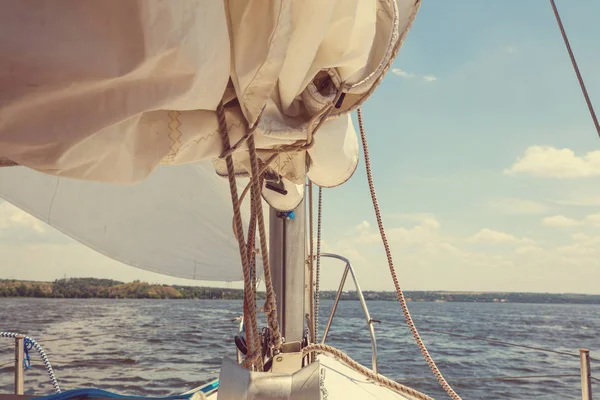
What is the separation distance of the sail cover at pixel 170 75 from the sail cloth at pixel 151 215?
1548 millimetres

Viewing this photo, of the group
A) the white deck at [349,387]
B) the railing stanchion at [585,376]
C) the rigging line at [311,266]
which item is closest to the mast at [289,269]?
the rigging line at [311,266]

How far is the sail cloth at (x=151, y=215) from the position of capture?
7.67 feet

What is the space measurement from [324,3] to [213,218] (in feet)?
7.00

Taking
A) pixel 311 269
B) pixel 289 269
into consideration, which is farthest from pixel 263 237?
pixel 311 269

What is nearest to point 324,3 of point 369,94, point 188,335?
point 369,94

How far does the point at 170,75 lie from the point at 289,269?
3.77 feet

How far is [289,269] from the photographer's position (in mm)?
1636

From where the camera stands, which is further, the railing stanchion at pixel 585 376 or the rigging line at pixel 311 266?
the rigging line at pixel 311 266

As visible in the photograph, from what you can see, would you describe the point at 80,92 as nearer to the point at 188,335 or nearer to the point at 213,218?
the point at 213,218

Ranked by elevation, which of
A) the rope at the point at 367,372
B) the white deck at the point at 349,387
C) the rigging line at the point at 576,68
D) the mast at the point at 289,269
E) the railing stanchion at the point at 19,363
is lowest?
the white deck at the point at 349,387

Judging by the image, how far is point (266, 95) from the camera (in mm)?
716

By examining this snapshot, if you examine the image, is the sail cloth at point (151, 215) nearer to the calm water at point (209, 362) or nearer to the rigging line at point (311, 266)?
the rigging line at point (311, 266)

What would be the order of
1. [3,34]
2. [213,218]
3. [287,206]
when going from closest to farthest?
[3,34]
[287,206]
[213,218]

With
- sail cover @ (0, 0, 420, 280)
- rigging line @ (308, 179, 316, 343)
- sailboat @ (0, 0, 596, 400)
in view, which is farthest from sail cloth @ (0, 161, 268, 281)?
sail cover @ (0, 0, 420, 280)
